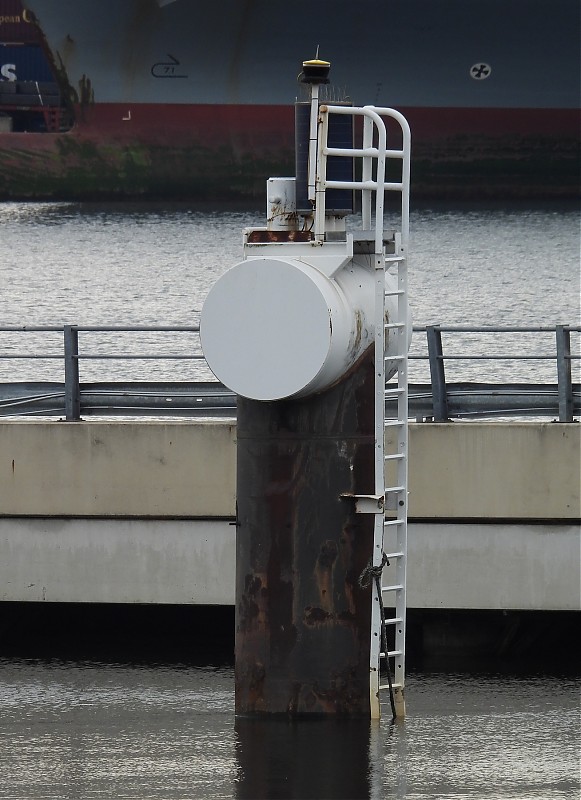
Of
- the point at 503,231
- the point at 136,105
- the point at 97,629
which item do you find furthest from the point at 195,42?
the point at 97,629

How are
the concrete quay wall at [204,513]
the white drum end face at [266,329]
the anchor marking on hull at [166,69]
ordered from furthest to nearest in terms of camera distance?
the anchor marking on hull at [166,69] < the concrete quay wall at [204,513] < the white drum end face at [266,329]

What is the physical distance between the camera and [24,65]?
104125 millimetres

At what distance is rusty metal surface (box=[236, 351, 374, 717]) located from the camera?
6.82 m

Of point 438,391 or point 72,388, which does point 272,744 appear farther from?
point 72,388

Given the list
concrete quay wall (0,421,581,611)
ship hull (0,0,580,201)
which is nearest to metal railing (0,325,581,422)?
concrete quay wall (0,421,581,611)

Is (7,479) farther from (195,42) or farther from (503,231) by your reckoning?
(195,42)

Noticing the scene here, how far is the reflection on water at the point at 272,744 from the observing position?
21.8ft

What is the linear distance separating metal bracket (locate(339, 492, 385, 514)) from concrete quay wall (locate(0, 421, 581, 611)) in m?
2.05

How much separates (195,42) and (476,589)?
72.3 meters

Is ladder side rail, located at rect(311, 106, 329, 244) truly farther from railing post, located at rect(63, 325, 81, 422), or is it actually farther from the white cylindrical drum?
railing post, located at rect(63, 325, 81, 422)

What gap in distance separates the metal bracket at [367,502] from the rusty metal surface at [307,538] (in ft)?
0.11

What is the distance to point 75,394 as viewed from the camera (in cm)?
948

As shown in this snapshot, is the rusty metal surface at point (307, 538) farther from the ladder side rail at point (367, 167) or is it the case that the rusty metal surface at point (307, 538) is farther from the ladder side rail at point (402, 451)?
the ladder side rail at point (367, 167)

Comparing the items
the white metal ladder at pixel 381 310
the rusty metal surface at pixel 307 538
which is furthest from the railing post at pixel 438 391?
the rusty metal surface at pixel 307 538
